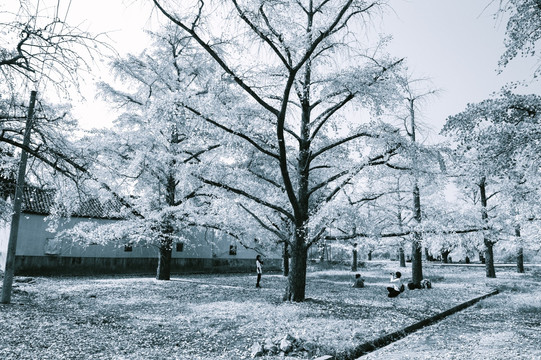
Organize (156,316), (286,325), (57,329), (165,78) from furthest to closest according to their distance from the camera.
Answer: (165,78), (156,316), (286,325), (57,329)

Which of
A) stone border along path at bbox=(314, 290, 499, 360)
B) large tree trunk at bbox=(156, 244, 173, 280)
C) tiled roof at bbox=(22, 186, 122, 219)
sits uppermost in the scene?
tiled roof at bbox=(22, 186, 122, 219)

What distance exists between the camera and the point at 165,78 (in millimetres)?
18797

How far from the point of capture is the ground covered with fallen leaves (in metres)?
6.81

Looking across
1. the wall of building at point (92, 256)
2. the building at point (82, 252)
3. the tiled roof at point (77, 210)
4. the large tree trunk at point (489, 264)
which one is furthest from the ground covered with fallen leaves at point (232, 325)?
the large tree trunk at point (489, 264)

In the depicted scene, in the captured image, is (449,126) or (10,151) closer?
(10,151)

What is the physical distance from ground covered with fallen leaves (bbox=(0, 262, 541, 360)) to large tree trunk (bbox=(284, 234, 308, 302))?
2.29 ft

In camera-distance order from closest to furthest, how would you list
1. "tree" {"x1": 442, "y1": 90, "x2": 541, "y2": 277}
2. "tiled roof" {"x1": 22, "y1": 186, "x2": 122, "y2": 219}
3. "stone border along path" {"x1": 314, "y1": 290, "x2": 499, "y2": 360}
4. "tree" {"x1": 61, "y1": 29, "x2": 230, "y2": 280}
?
1. "stone border along path" {"x1": 314, "y1": 290, "x2": 499, "y2": 360}
2. "tree" {"x1": 442, "y1": 90, "x2": 541, "y2": 277}
3. "tree" {"x1": 61, "y1": 29, "x2": 230, "y2": 280}
4. "tiled roof" {"x1": 22, "y1": 186, "x2": 122, "y2": 219}

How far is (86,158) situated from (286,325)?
6034 millimetres

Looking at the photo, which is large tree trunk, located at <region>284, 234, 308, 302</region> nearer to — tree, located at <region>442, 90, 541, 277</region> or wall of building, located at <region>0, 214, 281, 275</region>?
tree, located at <region>442, 90, 541, 277</region>

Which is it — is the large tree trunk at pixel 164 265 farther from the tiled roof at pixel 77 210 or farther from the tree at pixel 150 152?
the tiled roof at pixel 77 210

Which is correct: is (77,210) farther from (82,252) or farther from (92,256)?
(92,256)

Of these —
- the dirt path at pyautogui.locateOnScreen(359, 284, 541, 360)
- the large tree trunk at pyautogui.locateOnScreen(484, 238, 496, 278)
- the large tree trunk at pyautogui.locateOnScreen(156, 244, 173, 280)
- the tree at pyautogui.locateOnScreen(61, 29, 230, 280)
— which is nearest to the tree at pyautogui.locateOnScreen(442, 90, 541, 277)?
the dirt path at pyautogui.locateOnScreen(359, 284, 541, 360)

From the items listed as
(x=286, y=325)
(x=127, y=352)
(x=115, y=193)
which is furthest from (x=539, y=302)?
(x=115, y=193)

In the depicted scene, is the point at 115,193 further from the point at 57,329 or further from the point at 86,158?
the point at 86,158
